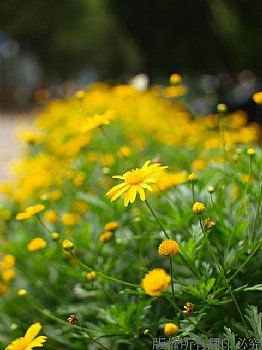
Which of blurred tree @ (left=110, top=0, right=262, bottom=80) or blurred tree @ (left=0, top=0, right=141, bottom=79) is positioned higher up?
blurred tree @ (left=110, top=0, right=262, bottom=80)

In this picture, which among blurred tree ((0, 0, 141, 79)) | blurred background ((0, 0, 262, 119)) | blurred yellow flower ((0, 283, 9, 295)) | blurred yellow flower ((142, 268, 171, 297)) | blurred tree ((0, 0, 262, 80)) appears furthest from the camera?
blurred tree ((0, 0, 141, 79))

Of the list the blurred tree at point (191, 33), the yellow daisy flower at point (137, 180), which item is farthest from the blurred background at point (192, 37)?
the yellow daisy flower at point (137, 180)

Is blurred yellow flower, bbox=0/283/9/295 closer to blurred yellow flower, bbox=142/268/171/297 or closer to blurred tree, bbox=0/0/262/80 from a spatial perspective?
blurred yellow flower, bbox=142/268/171/297

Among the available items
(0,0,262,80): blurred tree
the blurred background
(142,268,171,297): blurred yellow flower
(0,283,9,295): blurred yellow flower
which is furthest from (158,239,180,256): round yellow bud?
(0,0,262,80): blurred tree

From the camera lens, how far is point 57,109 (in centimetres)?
502

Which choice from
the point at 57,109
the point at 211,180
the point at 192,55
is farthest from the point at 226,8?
the point at 211,180

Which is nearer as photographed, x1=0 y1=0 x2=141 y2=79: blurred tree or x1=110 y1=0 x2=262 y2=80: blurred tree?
x1=110 y1=0 x2=262 y2=80: blurred tree

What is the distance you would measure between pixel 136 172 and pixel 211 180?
613 millimetres

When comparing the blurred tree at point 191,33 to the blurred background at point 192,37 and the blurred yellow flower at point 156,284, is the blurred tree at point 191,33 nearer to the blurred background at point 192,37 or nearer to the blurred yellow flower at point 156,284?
the blurred background at point 192,37

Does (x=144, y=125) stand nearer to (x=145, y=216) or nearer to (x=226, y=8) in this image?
(x=226, y=8)

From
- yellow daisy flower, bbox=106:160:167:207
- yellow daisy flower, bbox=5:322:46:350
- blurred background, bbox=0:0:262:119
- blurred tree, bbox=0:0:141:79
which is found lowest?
blurred tree, bbox=0:0:141:79

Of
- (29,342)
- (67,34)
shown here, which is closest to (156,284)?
(29,342)

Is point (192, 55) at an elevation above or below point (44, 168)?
below

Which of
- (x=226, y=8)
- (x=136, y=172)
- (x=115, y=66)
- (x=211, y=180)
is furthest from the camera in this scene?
(x=115, y=66)
